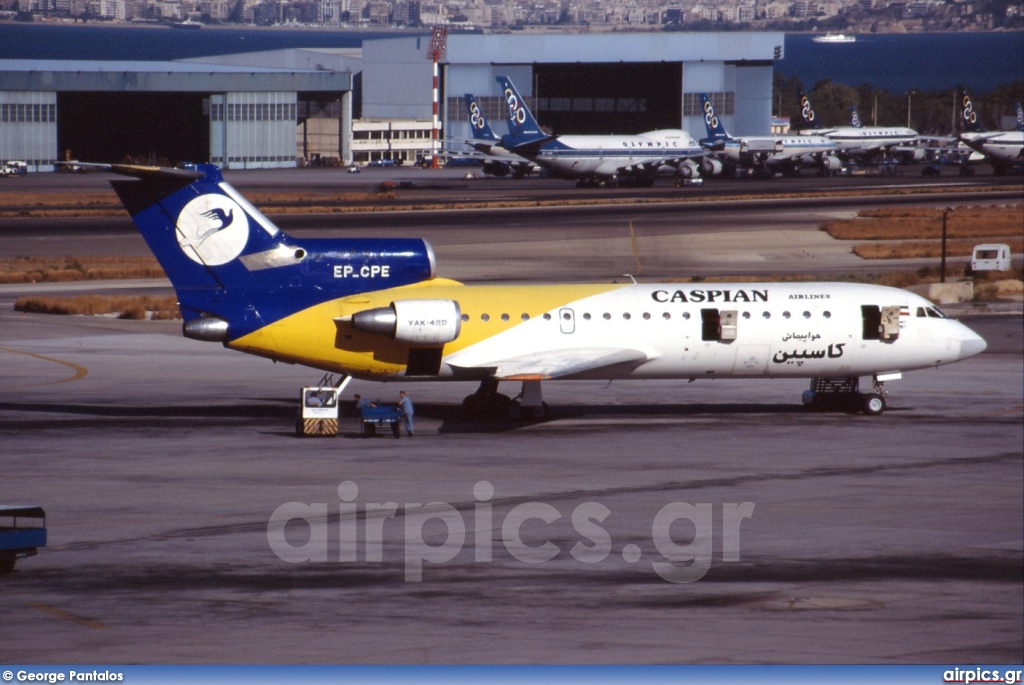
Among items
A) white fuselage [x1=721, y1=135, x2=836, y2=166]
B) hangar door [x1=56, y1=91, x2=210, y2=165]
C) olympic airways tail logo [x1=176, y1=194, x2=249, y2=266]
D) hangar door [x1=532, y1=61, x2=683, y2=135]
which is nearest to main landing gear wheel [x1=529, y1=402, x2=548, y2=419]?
olympic airways tail logo [x1=176, y1=194, x2=249, y2=266]

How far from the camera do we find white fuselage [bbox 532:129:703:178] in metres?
134

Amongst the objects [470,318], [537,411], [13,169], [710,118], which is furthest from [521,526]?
[710,118]

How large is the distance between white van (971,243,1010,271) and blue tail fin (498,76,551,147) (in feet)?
220

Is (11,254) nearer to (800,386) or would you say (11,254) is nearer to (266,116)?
(800,386)

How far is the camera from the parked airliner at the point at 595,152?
13462cm

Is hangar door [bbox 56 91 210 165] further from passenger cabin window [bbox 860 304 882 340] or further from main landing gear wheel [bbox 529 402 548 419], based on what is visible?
passenger cabin window [bbox 860 304 882 340]

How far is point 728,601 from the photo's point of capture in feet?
66.8

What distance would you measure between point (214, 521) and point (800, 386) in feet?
84.0

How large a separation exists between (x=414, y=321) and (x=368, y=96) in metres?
158

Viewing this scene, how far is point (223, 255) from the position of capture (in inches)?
1443

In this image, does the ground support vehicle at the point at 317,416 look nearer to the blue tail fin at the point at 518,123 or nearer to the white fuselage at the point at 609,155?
the white fuselage at the point at 609,155

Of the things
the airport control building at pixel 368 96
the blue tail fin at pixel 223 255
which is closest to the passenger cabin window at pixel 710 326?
the blue tail fin at pixel 223 255

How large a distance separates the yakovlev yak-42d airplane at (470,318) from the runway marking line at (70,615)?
16666 millimetres

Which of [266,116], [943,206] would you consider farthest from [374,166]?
[943,206]
